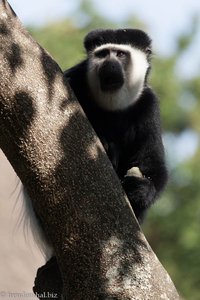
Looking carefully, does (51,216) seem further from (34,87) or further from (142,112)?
(142,112)

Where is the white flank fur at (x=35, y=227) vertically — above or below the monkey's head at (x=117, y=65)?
below

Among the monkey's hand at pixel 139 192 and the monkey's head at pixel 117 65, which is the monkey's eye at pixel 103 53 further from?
the monkey's hand at pixel 139 192

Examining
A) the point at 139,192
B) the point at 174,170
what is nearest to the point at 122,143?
the point at 139,192

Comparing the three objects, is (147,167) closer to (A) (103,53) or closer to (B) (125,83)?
(B) (125,83)

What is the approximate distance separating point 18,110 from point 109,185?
0.37 meters

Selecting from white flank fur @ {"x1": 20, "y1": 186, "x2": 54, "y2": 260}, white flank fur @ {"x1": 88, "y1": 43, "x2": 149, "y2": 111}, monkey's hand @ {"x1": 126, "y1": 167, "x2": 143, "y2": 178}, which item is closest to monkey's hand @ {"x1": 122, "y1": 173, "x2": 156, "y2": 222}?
monkey's hand @ {"x1": 126, "y1": 167, "x2": 143, "y2": 178}

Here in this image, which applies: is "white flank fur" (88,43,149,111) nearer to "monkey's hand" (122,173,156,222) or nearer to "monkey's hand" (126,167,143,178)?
"monkey's hand" (126,167,143,178)

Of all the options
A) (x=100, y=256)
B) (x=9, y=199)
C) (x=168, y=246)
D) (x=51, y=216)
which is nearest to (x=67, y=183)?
(x=51, y=216)

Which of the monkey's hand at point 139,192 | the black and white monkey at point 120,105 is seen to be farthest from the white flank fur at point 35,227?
the monkey's hand at point 139,192

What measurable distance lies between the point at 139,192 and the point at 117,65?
69cm

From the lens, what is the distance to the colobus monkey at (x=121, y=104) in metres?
3.34

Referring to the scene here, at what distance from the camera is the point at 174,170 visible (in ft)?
29.7

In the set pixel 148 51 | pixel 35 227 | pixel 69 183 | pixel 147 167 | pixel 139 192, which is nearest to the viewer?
pixel 69 183

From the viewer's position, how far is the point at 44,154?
2.12 metres
